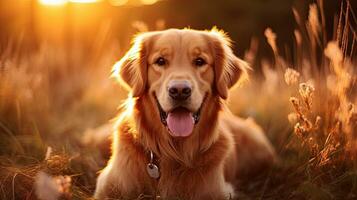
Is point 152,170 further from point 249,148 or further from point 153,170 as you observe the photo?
point 249,148

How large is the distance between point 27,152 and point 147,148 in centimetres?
103

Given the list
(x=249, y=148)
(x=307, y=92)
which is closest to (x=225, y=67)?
(x=307, y=92)

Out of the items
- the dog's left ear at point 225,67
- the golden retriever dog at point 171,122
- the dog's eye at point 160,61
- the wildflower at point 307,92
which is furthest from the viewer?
the dog's left ear at point 225,67

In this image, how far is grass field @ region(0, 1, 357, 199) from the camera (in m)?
3.22

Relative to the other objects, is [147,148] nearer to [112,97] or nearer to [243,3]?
[112,97]

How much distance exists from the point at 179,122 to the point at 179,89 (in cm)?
31

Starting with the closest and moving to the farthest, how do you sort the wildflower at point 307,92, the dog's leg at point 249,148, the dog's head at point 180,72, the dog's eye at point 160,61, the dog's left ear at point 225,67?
the wildflower at point 307,92
the dog's head at point 180,72
the dog's eye at point 160,61
the dog's left ear at point 225,67
the dog's leg at point 249,148

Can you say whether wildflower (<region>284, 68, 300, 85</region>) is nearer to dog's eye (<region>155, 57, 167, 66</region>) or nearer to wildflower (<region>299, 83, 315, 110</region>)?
wildflower (<region>299, 83, 315, 110</region>)

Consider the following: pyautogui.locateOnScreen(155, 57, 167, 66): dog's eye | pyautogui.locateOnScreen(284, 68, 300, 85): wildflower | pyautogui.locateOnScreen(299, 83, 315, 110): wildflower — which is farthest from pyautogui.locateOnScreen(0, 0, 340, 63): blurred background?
pyautogui.locateOnScreen(299, 83, 315, 110): wildflower

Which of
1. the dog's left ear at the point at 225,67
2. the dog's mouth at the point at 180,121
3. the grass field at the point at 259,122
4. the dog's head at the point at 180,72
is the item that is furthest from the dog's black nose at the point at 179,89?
the grass field at the point at 259,122

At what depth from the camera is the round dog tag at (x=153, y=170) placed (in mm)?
3492

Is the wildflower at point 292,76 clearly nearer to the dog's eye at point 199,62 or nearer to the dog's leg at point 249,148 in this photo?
the dog's eye at point 199,62

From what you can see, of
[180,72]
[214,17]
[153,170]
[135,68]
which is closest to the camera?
[180,72]

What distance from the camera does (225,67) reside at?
12.3 feet
